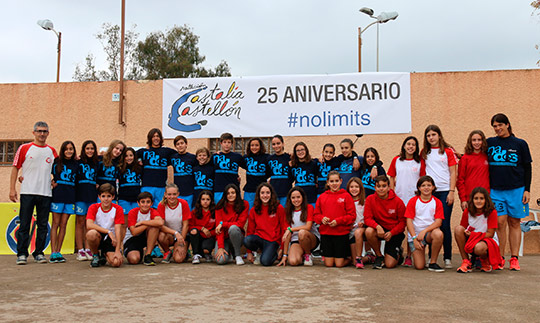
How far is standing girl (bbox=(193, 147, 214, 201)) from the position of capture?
658 cm

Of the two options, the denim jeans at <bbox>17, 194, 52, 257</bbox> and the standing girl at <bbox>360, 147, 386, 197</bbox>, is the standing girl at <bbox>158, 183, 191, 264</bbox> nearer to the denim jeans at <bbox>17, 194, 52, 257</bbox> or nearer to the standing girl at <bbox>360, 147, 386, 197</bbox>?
the denim jeans at <bbox>17, 194, 52, 257</bbox>

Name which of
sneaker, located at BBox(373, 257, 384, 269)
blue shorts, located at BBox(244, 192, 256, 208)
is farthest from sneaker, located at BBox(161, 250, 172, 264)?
sneaker, located at BBox(373, 257, 384, 269)

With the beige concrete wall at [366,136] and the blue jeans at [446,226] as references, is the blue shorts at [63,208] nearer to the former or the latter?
the beige concrete wall at [366,136]

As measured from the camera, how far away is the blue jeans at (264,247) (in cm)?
556

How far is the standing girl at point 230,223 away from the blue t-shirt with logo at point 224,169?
1.74 feet

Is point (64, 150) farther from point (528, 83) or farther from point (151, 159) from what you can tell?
point (528, 83)

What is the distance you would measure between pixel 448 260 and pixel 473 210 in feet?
2.29

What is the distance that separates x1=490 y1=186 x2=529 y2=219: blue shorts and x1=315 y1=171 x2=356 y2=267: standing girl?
1583mm

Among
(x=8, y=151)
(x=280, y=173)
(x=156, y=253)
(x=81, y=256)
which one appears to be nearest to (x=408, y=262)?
(x=280, y=173)

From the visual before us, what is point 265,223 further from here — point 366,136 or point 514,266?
point 514,266

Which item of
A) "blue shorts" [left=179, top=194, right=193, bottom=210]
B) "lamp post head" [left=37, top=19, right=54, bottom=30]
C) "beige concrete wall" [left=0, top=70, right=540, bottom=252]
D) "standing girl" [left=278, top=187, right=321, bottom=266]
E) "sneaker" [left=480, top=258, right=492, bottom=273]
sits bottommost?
"sneaker" [left=480, top=258, right=492, bottom=273]

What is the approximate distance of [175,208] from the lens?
6.05 meters

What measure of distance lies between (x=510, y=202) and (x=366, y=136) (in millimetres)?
2608

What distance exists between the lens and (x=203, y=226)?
612cm
